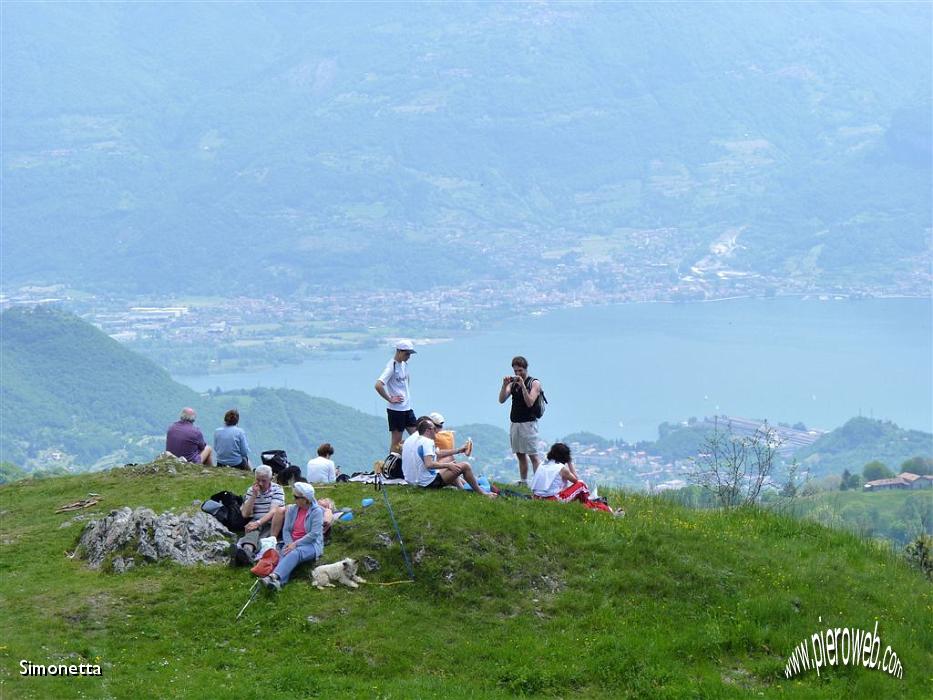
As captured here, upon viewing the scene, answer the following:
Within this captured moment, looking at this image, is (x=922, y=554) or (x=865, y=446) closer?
(x=922, y=554)

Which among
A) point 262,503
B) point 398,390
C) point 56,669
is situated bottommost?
point 56,669

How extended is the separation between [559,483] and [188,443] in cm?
779

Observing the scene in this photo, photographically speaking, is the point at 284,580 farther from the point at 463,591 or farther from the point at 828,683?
the point at 828,683

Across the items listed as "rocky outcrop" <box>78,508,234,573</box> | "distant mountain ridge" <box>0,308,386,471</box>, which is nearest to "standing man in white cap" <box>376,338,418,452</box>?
"rocky outcrop" <box>78,508,234,573</box>

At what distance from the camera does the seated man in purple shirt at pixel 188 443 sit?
20.1 m

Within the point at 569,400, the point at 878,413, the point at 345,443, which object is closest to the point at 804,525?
the point at 345,443

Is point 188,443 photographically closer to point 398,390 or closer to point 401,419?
point 401,419

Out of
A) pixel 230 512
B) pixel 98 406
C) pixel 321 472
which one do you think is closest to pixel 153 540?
pixel 230 512

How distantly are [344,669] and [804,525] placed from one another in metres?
7.84

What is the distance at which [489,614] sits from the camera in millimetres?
12844

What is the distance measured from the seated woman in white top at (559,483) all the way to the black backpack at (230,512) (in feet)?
13.3

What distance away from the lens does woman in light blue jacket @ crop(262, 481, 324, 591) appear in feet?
43.6

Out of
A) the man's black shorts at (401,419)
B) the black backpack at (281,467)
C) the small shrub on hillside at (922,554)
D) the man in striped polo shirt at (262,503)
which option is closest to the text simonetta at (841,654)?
the small shrub on hillside at (922,554)

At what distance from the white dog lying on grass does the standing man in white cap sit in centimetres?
397
